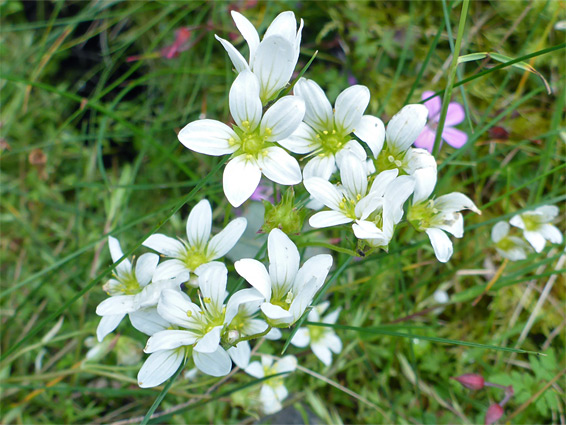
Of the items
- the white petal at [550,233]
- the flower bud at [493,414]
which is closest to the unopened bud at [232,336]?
the flower bud at [493,414]

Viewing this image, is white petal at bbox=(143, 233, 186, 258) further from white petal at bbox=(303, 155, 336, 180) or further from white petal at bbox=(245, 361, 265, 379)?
white petal at bbox=(245, 361, 265, 379)

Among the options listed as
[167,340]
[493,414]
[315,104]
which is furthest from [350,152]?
[493,414]

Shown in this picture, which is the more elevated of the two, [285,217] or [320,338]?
[285,217]

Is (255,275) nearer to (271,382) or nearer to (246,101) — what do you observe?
(246,101)

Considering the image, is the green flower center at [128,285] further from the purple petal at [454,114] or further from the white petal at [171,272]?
the purple petal at [454,114]

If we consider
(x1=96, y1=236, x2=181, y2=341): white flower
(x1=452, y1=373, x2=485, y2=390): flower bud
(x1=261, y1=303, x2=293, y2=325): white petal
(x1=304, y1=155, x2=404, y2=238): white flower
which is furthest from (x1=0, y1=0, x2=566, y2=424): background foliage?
(x1=261, y1=303, x2=293, y2=325): white petal

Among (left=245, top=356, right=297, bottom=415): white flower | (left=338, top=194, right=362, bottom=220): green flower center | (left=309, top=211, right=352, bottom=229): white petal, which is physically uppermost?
(left=309, top=211, right=352, bottom=229): white petal
